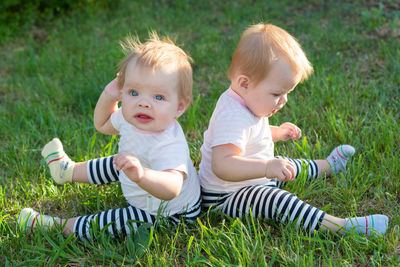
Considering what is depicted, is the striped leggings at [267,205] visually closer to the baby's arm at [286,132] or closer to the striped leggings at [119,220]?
the striped leggings at [119,220]

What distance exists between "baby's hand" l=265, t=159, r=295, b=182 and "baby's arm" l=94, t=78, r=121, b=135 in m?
0.84

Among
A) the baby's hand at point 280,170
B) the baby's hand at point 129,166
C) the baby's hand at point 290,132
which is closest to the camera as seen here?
the baby's hand at point 129,166

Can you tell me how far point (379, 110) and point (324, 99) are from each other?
38 cm

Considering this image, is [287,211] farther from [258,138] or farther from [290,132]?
[290,132]

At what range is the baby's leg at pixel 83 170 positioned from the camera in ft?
8.18

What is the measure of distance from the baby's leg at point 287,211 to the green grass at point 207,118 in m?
0.06

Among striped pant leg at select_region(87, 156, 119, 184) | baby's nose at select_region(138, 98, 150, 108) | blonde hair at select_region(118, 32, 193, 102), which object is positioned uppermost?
blonde hair at select_region(118, 32, 193, 102)

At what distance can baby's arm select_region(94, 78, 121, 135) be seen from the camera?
225 cm

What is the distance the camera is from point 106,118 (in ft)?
7.66

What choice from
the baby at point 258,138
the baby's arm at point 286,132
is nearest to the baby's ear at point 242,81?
the baby at point 258,138

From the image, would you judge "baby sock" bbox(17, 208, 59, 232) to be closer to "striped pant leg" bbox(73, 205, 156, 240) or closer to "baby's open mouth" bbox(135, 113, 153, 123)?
"striped pant leg" bbox(73, 205, 156, 240)

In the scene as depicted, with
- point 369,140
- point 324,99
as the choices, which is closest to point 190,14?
point 324,99

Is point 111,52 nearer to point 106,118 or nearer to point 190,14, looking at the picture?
point 190,14

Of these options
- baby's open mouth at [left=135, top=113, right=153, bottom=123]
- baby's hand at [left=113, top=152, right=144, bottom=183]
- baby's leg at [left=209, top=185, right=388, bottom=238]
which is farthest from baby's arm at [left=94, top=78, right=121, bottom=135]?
baby's leg at [left=209, top=185, right=388, bottom=238]
